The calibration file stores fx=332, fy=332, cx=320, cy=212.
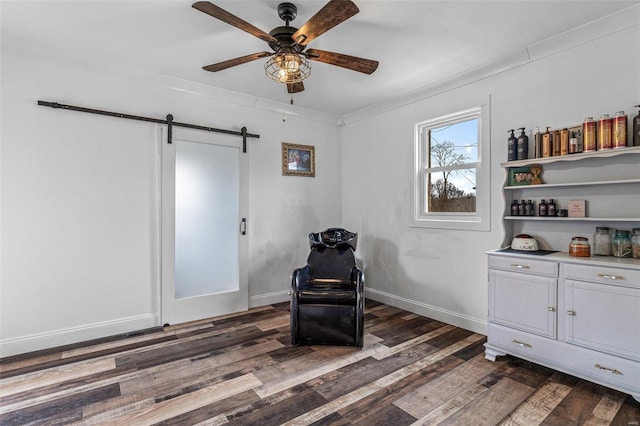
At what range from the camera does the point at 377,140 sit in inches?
168

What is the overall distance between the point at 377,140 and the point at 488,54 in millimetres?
1637

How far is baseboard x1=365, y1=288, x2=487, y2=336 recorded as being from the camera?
10.6ft

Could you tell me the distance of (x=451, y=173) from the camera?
3.60m

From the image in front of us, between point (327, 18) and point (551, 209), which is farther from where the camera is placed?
point (551, 209)

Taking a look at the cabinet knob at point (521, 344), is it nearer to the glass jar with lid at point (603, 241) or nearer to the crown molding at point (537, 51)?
the glass jar with lid at point (603, 241)

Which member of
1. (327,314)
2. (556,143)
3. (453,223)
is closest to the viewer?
(556,143)

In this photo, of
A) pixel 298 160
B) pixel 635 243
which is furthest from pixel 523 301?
pixel 298 160

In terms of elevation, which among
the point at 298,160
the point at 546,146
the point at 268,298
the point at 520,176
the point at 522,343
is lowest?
the point at 268,298

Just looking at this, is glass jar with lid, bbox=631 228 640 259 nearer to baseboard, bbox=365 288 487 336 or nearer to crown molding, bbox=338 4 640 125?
baseboard, bbox=365 288 487 336

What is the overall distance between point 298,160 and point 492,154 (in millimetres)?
2325

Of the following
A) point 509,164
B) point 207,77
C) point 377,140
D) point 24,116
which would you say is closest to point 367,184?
point 377,140

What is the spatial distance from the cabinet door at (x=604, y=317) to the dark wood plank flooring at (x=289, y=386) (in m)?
0.34

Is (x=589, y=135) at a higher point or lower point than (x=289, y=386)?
higher

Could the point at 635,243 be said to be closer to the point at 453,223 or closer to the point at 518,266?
the point at 518,266
